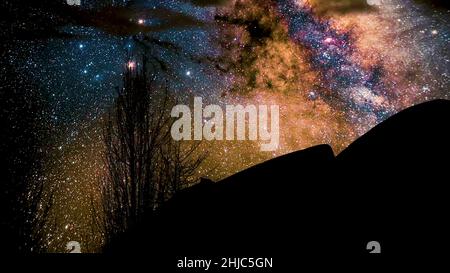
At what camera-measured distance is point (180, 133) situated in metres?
14.1

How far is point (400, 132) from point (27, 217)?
17101mm

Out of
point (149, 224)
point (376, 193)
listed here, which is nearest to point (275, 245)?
point (376, 193)

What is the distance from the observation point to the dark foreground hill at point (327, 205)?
11.9 ft

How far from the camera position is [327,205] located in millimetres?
3854

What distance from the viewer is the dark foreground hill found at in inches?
142

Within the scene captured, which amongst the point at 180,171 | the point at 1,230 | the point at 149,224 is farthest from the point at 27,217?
the point at 149,224

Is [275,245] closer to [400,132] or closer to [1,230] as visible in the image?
[400,132]
